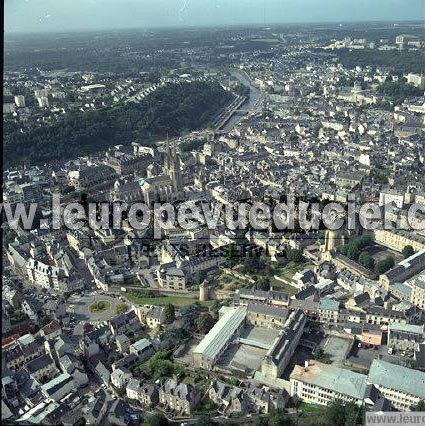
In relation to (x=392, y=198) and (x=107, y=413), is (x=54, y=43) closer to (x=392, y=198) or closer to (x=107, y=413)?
(x=392, y=198)

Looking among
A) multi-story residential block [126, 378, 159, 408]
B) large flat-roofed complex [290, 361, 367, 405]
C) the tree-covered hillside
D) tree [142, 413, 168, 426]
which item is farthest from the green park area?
the tree-covered hillside

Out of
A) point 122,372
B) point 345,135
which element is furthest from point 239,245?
point 345,135

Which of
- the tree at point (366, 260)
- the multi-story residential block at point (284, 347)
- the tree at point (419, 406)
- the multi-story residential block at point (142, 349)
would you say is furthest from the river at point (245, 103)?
the tree at point (419, 406)

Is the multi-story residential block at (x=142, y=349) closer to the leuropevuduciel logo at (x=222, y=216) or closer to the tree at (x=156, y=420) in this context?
the tree at (x=156, y=420)

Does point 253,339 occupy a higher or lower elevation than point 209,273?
lower

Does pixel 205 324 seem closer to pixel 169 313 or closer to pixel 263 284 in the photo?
pixel 169 313

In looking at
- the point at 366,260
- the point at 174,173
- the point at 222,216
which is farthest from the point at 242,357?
the point at 174,173
